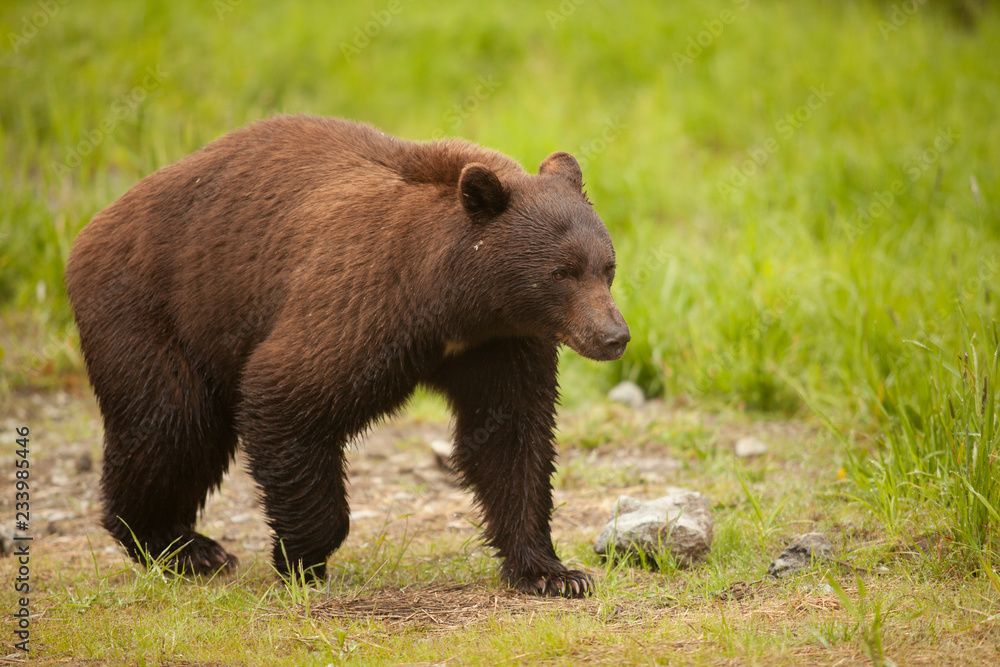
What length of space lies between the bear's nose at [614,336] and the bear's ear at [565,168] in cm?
71

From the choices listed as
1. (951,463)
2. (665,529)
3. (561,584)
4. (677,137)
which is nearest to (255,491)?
(561,584)

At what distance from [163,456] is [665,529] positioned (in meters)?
2.36

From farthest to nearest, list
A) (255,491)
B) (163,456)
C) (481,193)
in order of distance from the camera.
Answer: (255,491)
(163,456)
(481,193)

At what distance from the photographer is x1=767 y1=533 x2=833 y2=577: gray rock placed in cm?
412

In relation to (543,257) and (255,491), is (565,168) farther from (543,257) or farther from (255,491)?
(255,491)

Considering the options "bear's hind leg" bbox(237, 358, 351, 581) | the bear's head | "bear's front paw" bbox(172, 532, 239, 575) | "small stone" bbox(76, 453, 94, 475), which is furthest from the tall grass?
"small stone" bbox(76, 453, 94, 475)

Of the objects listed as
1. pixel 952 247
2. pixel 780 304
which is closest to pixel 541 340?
pixel 780 304

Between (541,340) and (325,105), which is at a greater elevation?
(325,105)

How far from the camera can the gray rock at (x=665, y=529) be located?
14.3ft

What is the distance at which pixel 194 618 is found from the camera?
12.9 ft

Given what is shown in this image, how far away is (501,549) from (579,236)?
1.49 metres

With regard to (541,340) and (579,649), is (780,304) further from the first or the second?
(579,649)

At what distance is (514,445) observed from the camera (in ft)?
14.1

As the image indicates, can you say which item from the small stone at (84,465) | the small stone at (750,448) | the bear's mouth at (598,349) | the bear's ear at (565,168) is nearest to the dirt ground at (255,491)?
the small stone at (84,465)
